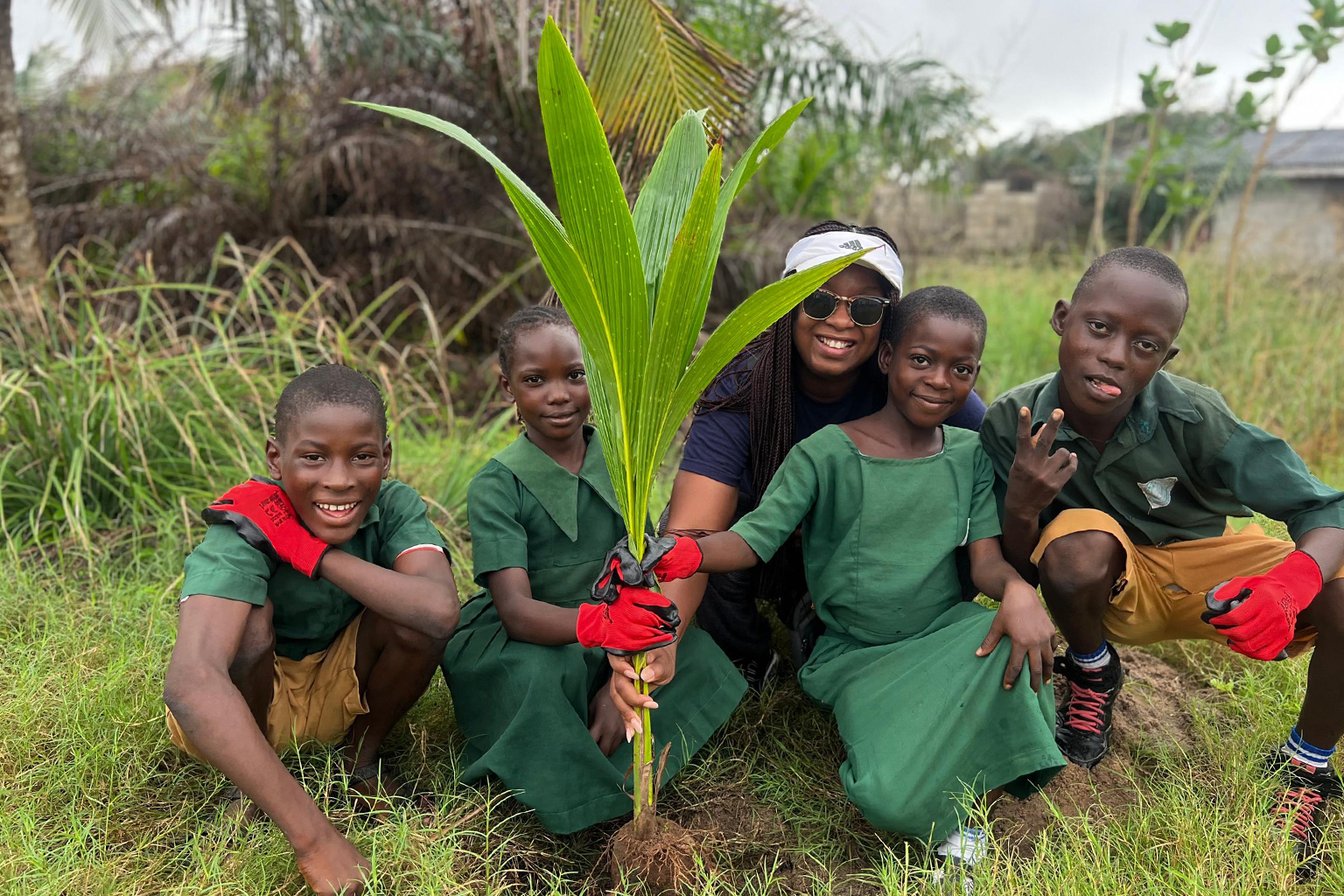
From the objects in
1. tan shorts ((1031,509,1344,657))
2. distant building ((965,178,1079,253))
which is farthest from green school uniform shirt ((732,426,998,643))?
distant building ((965,178,1079,253))

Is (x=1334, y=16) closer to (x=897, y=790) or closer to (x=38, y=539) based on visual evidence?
(x=897, y=790)

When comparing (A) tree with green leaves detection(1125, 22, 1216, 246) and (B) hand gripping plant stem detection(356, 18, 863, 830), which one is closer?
(B) hand gripping plant stem detection(356, 18, 863, 830)

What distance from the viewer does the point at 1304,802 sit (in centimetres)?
198

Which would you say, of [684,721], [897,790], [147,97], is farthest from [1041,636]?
[147,97]

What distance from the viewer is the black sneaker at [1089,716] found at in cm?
230

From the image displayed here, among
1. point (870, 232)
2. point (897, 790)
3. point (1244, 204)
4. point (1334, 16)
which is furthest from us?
point (1244, 204)

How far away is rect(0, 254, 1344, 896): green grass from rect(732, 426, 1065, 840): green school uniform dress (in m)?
0.14

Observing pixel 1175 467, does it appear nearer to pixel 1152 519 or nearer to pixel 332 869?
pixel 1152 519

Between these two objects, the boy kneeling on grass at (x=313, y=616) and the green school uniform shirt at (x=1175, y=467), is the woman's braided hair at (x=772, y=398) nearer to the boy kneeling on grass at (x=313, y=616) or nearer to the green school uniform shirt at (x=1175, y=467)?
the green school uniform shirt at (x=1175, y=467)

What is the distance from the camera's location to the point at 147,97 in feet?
22.5

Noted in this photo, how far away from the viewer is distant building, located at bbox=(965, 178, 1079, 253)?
38.1 ft

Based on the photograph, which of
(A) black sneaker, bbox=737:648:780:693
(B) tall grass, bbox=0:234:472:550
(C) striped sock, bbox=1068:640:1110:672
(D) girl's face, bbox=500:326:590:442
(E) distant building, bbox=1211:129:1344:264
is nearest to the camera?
(D) girl's face, bbox=500:326:590:442

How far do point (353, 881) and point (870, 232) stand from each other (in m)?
1.87

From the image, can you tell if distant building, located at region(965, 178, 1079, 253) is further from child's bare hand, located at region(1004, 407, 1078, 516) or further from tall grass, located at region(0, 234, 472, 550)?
child's bare hand, located at region(1004, 407, 1078, 516)
